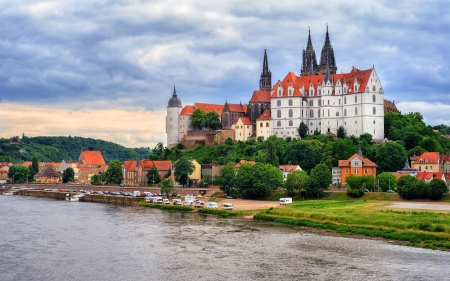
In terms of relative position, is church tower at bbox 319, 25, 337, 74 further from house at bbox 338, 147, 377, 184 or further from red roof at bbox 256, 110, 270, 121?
house at bbox 338, 147, 377, 184

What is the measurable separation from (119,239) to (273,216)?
21.5m

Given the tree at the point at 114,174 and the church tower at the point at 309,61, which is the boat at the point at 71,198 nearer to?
the tree at the point at 114,174

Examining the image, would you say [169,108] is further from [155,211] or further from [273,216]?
[273,216]

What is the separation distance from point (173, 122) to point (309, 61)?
119 ft

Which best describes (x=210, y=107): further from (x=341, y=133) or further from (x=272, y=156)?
(x=272, y=156)

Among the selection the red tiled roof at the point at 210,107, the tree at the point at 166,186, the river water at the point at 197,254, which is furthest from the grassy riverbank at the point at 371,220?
the red tiled roof at the point at 210,107

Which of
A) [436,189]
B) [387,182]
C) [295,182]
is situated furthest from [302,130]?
[436,189]

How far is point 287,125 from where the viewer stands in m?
127

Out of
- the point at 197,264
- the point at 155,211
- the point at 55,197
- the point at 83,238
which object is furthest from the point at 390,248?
the point at 55,197

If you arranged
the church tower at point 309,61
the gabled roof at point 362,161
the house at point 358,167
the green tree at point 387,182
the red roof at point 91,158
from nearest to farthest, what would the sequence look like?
1. the green tree at point 387,182
2. the house at point 358,167
3. the gabled roof at point 362,161
4. the church tower at point 309,61
5. the red roof at point 91,158

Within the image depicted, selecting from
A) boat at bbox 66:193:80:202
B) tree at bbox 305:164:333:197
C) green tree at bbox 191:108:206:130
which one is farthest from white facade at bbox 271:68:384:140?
boat at bbox 66:193:80:202

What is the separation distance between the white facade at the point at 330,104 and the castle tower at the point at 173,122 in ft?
98.2

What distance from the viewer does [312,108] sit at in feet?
418

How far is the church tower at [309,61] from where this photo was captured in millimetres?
151250
